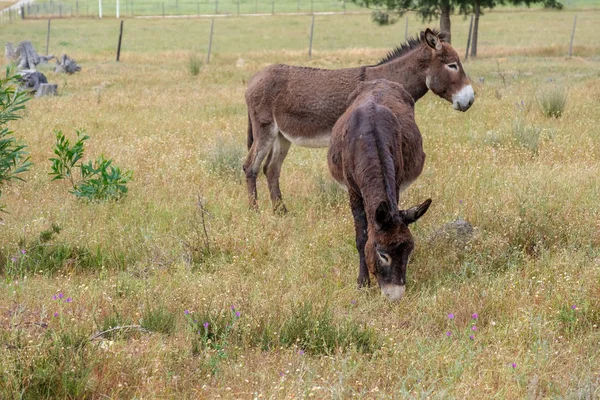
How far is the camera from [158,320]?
4.61 meters

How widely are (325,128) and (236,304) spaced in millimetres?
3217

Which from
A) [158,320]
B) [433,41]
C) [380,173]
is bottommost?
[158,320]

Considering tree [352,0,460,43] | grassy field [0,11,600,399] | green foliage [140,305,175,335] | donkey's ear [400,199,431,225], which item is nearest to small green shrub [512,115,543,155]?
grassy field [0,11,600,399]

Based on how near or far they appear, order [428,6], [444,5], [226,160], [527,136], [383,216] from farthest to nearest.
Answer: [428,6]
[444,5]
[527,136]
[226,160]
[383,216]

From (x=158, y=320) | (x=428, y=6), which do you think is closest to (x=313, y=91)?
(x=158, y=320)

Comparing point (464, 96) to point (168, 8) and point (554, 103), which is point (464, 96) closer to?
point (554, 103)

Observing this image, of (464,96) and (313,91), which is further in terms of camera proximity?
(464,96)

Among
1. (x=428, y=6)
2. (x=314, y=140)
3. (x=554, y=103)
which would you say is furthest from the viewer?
(x=428, y=6)

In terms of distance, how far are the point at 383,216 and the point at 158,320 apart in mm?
1678

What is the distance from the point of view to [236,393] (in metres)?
3.76

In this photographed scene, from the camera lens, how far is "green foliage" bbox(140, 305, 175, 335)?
4.58 metres

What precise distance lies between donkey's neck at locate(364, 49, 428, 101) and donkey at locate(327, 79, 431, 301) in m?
1.15

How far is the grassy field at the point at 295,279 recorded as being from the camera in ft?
12.8

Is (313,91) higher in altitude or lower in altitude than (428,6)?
lower
